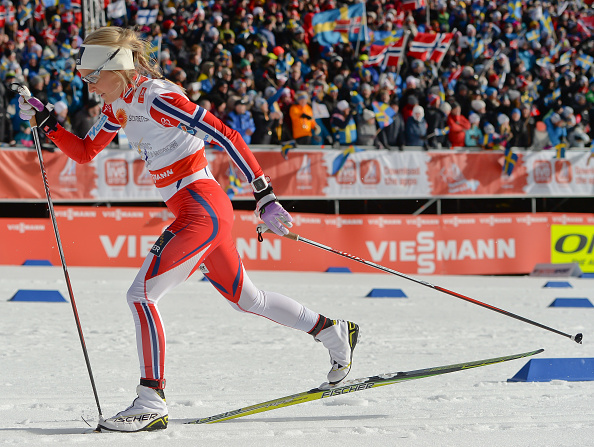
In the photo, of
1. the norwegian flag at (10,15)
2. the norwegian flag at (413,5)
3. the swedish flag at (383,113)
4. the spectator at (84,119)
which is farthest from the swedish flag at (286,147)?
the norwegian flag at (413,5)

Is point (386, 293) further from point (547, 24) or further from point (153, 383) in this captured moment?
point (547, 24)

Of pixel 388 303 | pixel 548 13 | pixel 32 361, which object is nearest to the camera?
pixel 32 361

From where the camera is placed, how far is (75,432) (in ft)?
12.0

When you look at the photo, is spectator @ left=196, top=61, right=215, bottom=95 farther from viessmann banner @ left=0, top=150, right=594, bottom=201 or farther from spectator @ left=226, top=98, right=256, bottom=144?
viessmann banner @ left=0, top=150, right=594, bottom=201

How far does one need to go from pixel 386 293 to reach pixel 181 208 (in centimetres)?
625

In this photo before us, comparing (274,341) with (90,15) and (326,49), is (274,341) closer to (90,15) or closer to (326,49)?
(90,15)

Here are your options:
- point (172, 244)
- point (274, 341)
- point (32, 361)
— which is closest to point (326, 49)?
point (274, 341)

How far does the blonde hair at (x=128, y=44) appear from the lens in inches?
157

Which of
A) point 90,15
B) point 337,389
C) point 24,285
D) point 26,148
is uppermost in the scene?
point 90,15

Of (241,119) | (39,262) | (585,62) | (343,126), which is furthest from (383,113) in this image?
(585,62)

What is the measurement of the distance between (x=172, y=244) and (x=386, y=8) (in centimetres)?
1560

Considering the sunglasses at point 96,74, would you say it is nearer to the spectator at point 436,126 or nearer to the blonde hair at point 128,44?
the blonde hair at point 128,44

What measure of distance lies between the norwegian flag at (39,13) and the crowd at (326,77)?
0.03 m

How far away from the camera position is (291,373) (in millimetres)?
5348
